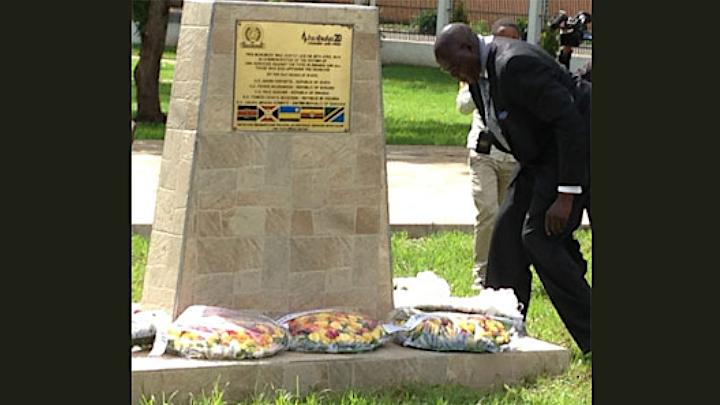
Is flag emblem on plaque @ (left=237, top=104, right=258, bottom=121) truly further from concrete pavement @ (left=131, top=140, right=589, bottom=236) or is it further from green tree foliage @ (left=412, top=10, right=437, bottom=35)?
green tree foliage @ (left=412, top=10, right=437, bottom=35)

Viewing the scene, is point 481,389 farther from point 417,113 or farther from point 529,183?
point 417,113

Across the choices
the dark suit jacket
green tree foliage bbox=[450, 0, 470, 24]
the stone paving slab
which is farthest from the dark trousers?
green tree foliage bbox=[450, 0, 470, 24]

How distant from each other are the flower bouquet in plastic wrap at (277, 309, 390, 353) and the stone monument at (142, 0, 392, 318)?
243mm

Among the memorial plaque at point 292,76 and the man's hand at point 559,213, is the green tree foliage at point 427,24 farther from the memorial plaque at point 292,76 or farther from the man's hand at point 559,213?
the memorial plaque at point 292,76

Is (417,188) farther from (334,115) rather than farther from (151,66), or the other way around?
(334,115)

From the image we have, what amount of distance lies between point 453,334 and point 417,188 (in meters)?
7.94

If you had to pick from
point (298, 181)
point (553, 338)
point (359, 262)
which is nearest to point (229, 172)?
point (298, 181)

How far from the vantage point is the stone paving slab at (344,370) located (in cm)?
694

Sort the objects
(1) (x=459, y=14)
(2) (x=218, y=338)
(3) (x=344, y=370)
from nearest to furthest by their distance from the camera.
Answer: (2) (x=218, y=338) → (3) (x=344, y=370) → (1) (x=459, y=14)

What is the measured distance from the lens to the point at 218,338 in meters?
7.12

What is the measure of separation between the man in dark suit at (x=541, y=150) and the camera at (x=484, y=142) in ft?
1.31

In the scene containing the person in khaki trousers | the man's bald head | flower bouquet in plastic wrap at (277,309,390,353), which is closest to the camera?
flower bouquet in plastic wrap at (277,309,390,353)

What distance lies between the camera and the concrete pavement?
1270 cm

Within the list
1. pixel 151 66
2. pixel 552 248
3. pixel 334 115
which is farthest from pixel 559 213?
pixel 151 66
